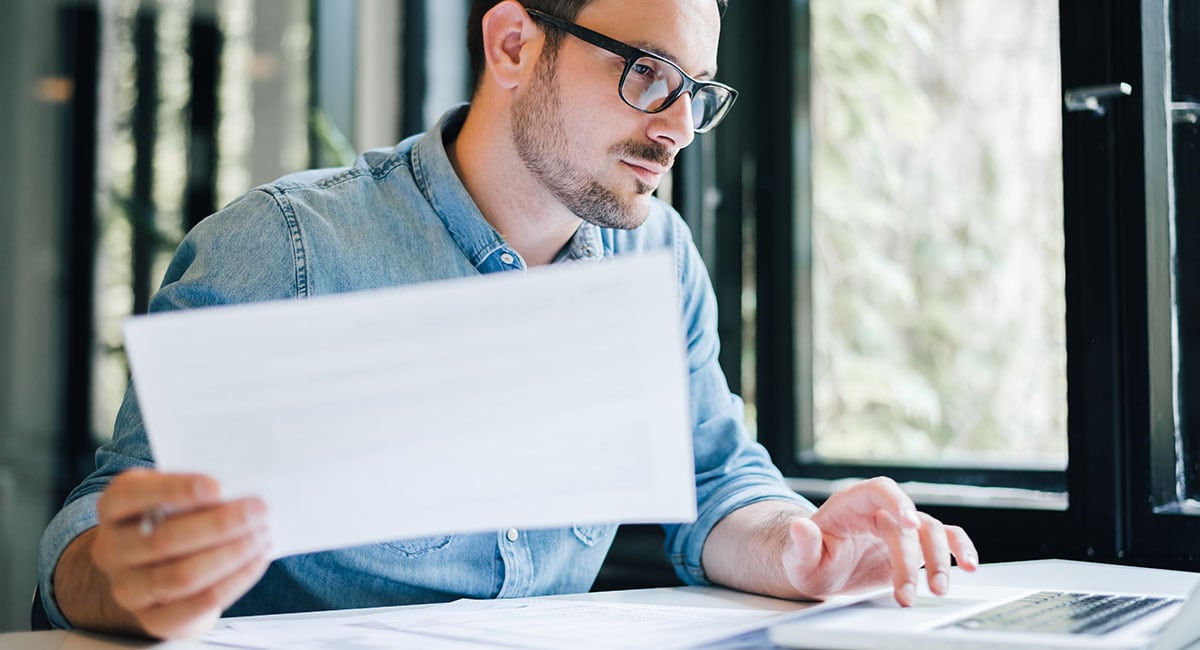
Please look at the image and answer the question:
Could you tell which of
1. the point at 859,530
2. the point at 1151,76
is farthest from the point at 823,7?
the point at 859,530

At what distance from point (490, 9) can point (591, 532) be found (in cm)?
65

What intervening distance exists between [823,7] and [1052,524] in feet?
3.20

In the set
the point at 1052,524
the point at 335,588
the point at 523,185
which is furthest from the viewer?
the point at 1052,524

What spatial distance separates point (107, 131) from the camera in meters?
3.03

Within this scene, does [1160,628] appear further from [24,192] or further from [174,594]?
[24,192]

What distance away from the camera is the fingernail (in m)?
0.90

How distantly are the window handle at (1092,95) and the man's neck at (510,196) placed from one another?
63 centimetres

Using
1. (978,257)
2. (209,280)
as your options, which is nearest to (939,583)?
(209,280)

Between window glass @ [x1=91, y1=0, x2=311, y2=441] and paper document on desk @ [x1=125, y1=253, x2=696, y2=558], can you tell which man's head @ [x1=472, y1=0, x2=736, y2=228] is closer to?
paper document on desk @ [x1=125, y1=253, x2=696, y2=558]

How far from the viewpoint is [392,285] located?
115 cm

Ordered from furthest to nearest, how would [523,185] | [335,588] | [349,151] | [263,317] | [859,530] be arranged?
[349,151] < [523,185] < [335,588] < [859,530] < [263,317]

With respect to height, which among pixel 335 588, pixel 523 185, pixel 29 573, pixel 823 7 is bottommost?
pixel 29 573

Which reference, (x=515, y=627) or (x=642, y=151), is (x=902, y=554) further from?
(x=642, y=151)

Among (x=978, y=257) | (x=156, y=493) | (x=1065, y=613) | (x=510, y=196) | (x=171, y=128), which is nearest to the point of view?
(x=156, y=493)
